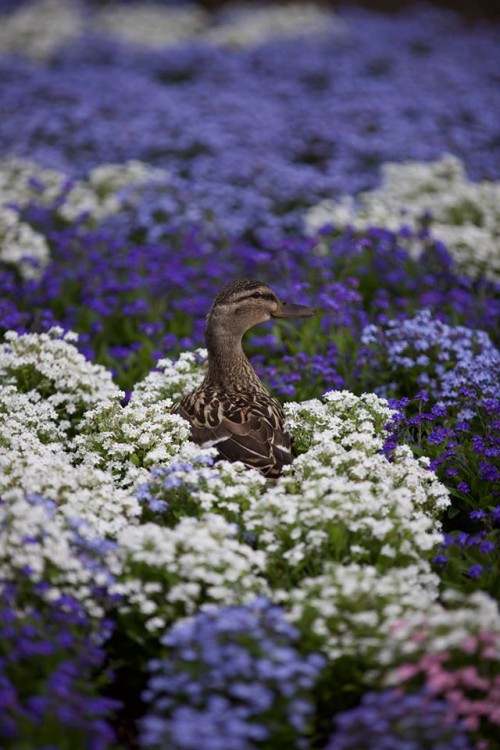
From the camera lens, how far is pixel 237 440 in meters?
4.61

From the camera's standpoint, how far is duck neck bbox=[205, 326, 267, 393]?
5.23 metres

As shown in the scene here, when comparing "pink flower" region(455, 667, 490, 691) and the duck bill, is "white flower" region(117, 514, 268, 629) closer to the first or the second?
"pink flower" region(455, 667, 490, 691)

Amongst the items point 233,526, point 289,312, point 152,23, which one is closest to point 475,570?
point 233,526

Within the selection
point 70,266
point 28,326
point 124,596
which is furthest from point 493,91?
point 124,596

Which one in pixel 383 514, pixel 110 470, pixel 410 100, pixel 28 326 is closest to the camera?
pixel 383 514

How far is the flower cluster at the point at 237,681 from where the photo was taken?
271 cm

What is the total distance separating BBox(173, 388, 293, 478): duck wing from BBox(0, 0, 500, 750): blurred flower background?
14 cm

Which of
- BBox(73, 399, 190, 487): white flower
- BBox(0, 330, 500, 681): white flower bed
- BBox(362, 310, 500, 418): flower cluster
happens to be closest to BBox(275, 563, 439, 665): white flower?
BBox(0, 330, 500, 681): white flower bed

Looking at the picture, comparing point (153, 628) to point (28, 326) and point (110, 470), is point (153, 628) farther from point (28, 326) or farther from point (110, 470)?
point (28, 326)

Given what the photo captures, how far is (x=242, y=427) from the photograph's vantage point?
4664 millimetres

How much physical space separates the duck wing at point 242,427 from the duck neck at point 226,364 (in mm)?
160

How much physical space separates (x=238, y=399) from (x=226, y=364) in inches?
15.2

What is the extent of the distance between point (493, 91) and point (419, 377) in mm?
9954

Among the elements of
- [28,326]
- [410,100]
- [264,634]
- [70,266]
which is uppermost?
[410,100]
